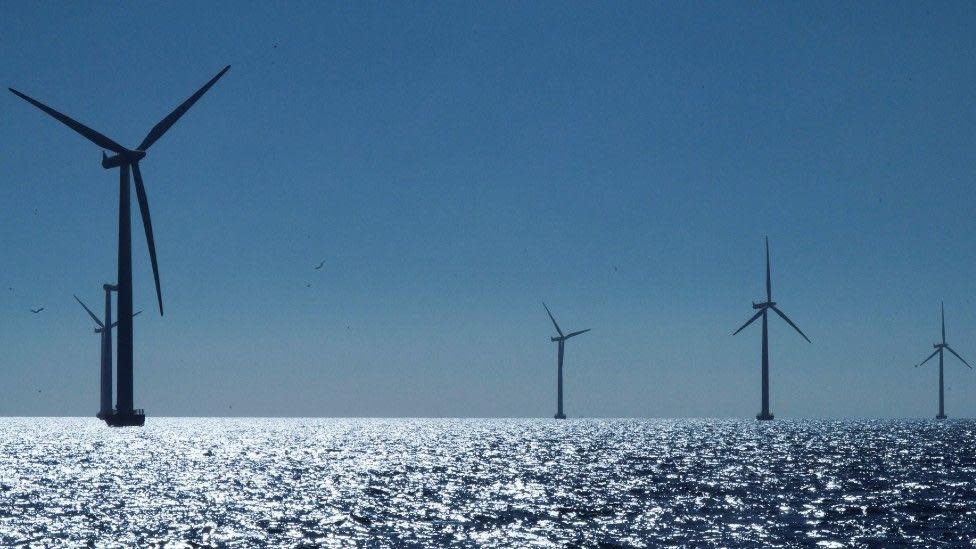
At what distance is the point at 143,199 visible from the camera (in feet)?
472

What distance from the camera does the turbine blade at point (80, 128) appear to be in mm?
132125

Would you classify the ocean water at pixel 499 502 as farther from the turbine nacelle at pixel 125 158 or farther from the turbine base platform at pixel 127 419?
the turbine nacelle at pixel 125 158

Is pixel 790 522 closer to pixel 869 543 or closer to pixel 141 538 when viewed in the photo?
pixel 869 543

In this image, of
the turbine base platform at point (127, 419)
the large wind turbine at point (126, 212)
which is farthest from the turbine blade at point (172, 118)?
the turbine base platform at point (127, 419)

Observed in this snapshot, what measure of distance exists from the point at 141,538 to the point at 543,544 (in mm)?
19265

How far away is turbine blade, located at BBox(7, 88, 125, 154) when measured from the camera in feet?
433

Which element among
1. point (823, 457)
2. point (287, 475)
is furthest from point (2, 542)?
point (823, 457)

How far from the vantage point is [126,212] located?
15250cm

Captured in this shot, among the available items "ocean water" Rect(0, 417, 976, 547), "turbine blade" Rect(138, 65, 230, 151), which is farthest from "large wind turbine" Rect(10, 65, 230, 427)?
"ocean water" Rect(0, 417, 976, 547)

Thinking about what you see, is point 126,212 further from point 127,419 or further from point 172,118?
point 127,419

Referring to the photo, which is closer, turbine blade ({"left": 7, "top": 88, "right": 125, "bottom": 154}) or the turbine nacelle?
turbine blade ({"left": 7, "top": 88, "right": 125, "bottom": 154})

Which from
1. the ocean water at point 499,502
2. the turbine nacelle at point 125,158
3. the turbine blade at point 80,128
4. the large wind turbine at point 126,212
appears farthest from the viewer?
the turbine nacelle at point 125,158

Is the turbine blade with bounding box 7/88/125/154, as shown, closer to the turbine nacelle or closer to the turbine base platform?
the turbine nacelle

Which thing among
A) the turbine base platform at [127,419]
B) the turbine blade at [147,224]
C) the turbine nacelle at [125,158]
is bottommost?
the turbine base platform at [127,419]
